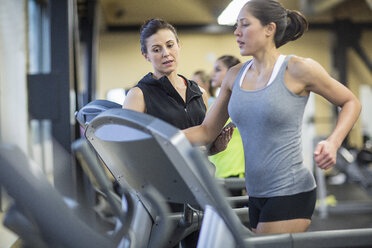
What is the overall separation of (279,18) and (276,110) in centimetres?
32

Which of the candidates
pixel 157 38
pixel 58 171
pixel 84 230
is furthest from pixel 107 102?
pixel 58 171

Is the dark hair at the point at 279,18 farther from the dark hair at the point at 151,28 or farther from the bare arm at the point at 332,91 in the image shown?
the dark hair at the point at 151,28

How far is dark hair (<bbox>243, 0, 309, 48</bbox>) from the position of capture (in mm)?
1499

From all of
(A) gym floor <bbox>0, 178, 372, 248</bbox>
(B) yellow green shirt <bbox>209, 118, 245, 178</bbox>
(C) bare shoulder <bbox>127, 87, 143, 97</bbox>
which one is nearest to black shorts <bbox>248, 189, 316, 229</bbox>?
(C) bare shoulder <bbox>127, 87, 143, 97</bbox>

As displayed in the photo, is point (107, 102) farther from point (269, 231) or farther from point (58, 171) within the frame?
point (58, 171)

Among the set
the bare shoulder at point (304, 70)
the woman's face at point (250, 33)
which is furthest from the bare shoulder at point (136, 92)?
the bare shoulder at point (304, 70)

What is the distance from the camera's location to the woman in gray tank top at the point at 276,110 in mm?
1416

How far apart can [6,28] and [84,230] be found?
3.26 m

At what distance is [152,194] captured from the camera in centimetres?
107

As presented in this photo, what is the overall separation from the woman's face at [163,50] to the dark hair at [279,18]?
0.33 metres

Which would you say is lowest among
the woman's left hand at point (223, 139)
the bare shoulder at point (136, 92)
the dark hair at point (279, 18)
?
the woman's left hand at point (223, 139)

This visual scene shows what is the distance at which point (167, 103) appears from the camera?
5.76 ft

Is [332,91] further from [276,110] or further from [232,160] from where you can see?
[232,160]

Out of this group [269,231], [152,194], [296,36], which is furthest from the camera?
[296,36]
